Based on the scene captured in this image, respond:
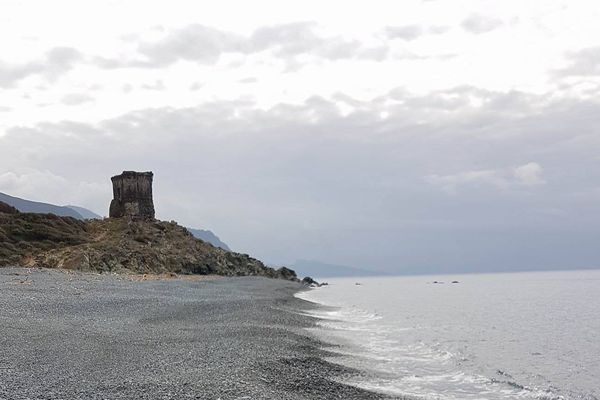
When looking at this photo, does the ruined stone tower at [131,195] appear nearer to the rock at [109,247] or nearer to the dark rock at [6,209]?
the rock at [109,247]

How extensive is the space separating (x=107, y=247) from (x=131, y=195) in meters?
28.8

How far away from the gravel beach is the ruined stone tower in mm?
64950

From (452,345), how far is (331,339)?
5.79 metres

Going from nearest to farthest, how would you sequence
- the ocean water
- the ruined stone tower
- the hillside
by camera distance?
the ocean water, the hillside, the ruined stone tower

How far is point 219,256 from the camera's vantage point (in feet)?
286

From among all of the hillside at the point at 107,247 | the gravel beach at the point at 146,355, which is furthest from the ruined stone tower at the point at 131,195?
the gravel beach at the point at 146,355

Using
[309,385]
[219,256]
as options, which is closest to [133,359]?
[309,385]

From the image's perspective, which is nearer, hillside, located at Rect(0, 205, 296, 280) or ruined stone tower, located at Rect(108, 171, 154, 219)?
hillside, located at Rect(0, 205, 296, 280)

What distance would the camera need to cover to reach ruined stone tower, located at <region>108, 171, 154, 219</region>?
8988cm

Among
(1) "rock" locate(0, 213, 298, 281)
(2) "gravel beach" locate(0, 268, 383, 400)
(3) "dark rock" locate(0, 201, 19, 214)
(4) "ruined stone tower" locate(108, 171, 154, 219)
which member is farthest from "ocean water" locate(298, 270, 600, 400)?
(4) "ruined stone tower" locate(108, 171, 154, 219)

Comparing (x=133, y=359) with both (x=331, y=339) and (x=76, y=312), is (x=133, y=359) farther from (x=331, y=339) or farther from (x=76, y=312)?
(x=331, y=339)

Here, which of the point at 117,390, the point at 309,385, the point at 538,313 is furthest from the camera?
the point at 538,313

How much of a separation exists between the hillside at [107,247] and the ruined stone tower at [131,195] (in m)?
4.80

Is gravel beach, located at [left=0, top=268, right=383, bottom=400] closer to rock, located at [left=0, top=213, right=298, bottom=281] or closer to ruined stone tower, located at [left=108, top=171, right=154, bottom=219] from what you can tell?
rock, located at [left=0, top=213, right=298, bottom=281]
